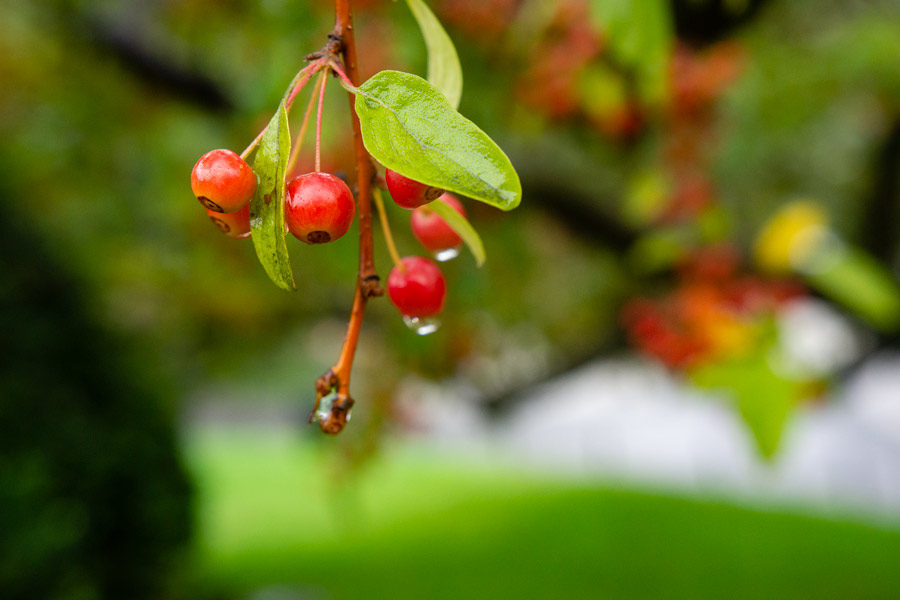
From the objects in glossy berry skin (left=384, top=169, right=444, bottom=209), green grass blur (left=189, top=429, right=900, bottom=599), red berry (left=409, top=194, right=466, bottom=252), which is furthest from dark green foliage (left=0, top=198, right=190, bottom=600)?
glossy berry skin (left=384, top=169, right=444, bottom=209)

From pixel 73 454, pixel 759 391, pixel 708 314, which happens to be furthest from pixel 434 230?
pixel 73 454

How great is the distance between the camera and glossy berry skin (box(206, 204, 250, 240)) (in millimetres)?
636

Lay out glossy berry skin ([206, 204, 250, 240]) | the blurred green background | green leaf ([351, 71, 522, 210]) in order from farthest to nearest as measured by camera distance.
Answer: the blurred green background < glossy berry skin ([206, 204, 250, 240]) < green leaf ([351, 71, 522, 210])

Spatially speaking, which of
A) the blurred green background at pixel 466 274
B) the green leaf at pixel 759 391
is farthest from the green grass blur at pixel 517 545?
the green leaf at pixel 759 391

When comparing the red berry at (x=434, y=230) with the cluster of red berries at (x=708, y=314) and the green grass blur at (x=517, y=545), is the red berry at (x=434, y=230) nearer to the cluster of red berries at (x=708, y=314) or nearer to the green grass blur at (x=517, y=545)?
the cluster of red berries at (x=708, y=314)

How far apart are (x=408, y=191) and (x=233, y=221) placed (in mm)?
173

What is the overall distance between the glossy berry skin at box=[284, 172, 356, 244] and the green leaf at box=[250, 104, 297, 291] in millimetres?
38

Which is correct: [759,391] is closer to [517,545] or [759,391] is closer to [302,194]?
[302,194]

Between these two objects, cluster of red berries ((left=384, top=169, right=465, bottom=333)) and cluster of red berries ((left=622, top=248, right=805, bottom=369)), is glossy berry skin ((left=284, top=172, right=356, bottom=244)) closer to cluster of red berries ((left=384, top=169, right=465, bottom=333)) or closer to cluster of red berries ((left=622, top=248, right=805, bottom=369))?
cluster of red berries ((left=384, top=169, right=465, bottom=333))

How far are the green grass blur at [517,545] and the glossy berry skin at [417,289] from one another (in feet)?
9.70

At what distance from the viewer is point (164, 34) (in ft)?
12.6


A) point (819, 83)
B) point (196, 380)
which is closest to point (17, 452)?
point (819, 83)

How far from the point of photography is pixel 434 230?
0.71m

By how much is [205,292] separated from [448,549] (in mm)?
2780
